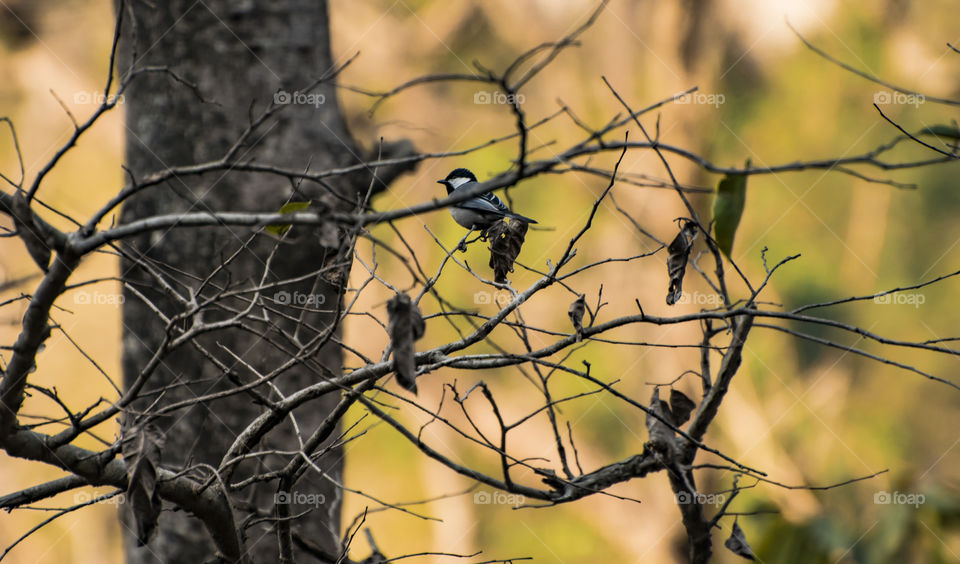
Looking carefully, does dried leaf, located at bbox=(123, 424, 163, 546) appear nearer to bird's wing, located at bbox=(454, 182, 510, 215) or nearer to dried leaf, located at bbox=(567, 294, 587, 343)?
dried leaf, located at bbox=(567, 294, 587, 343)

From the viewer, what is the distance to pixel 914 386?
10703 mm

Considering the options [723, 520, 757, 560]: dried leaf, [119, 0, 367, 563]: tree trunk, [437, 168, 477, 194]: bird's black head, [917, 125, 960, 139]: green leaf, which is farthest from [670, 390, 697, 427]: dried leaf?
[437, 168, 477, 194]: bird's black head

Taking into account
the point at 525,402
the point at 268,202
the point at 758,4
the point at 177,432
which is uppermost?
the point at 758,4

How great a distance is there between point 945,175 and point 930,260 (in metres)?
1.30

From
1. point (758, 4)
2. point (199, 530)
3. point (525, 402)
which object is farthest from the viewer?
point (525, 402)

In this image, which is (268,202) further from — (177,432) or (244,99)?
(177,432)

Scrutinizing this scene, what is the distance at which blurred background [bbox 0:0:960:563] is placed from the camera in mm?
6742

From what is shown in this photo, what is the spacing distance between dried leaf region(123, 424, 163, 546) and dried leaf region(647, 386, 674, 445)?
94 cm

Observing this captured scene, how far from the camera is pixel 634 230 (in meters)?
6.64

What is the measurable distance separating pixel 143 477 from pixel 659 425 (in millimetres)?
1025

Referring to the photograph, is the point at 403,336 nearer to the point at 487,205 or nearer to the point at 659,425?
the point at 659,425

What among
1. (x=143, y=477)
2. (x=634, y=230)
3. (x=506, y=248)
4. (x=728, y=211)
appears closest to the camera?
(x=143, y=477)

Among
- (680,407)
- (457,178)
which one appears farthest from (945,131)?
(457,178)

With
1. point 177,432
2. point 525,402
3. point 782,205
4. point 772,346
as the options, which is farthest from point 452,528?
point 177,432
